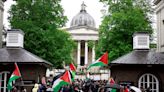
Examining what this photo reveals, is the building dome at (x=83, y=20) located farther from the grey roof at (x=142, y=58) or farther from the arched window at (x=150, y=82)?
the arched window at (x=150, y=82)

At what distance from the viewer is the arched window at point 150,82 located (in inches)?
1022

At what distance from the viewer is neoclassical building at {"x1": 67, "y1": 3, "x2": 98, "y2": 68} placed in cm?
10388

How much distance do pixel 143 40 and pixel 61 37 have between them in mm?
15167

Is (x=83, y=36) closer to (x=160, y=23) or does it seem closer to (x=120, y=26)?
(x=120, y=26)

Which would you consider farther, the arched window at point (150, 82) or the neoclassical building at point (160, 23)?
the neoclassical building at point (160, 23)

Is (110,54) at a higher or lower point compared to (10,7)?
lower

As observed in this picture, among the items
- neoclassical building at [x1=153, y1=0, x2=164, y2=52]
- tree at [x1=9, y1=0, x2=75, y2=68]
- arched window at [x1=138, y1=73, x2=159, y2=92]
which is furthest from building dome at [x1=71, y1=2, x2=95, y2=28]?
arched window at [x1=138, y1=73, x2=159, y2=92]

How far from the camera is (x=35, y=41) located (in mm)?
40094

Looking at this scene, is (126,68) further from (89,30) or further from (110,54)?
(89,30)

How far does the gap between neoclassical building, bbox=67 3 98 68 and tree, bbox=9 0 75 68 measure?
192 ft

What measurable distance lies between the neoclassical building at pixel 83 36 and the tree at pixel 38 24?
58.5 m

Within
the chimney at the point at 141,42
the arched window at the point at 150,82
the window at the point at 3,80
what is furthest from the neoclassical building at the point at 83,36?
the window at the point at 3,80

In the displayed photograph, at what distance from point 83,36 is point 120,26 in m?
64.6

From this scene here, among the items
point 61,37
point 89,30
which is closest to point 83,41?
point 89,30
